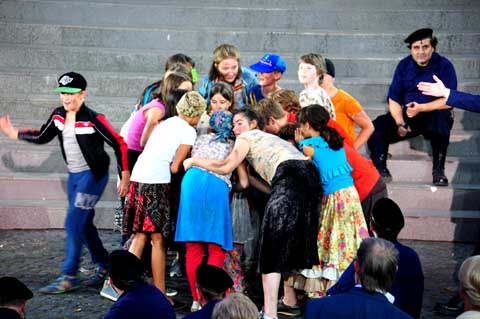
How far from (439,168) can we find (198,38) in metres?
3.96

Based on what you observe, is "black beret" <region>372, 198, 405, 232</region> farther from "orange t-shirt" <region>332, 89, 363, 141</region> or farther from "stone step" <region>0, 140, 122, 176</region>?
"stone step" <region>0, 140, 122, 176</region>

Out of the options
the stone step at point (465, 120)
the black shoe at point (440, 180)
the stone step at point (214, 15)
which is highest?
the stone step at point (214, 15)

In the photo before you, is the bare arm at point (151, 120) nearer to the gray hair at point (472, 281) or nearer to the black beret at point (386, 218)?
the black beret at point (386, 218)

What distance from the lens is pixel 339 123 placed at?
921 cm

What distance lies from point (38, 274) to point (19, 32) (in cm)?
507

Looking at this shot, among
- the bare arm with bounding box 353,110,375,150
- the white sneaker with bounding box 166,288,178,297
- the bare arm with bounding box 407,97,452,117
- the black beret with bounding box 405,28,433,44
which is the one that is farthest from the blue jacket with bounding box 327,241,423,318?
the black beret with bounding box 405,28,433,44

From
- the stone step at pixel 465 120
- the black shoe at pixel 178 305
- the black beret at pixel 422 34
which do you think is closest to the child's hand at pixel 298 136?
the black shoe at pixel 178 305

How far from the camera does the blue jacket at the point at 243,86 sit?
9172 millimetres

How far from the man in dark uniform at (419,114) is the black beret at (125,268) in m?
4.84

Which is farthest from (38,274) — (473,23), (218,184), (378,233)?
(473,23)

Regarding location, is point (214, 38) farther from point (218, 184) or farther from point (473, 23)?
point (218, 184)

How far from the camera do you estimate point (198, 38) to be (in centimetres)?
1285

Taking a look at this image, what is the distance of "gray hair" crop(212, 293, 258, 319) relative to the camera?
195 inches

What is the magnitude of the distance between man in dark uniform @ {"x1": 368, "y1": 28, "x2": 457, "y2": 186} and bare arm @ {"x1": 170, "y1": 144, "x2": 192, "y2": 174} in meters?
3.02
